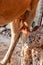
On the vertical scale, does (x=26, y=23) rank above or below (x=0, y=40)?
above

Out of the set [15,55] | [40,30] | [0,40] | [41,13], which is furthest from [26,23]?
[0,40]

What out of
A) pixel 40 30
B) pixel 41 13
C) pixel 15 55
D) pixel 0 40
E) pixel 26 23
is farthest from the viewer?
pixel 0 40

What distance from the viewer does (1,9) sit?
1.70 feet

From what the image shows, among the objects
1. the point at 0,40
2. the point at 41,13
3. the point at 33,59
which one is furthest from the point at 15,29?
the point at 0,40

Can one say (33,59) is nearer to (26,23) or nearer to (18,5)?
(26,23)

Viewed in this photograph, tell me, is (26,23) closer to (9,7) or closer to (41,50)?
(41,50)

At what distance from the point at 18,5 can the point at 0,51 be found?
884 mm

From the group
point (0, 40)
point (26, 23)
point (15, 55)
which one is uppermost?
point (26, 23)

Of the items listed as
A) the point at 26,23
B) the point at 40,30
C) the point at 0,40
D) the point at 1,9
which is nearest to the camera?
the point at 1,9

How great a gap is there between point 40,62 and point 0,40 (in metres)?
0.74

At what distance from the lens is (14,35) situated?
103 cm

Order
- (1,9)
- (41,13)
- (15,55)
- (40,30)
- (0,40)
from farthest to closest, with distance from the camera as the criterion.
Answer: (0,40) < (15,55) < (41,13) < (40,30) < (1,9)

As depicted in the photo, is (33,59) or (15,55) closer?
(33,59)

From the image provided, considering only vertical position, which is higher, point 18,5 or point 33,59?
point 18,5
